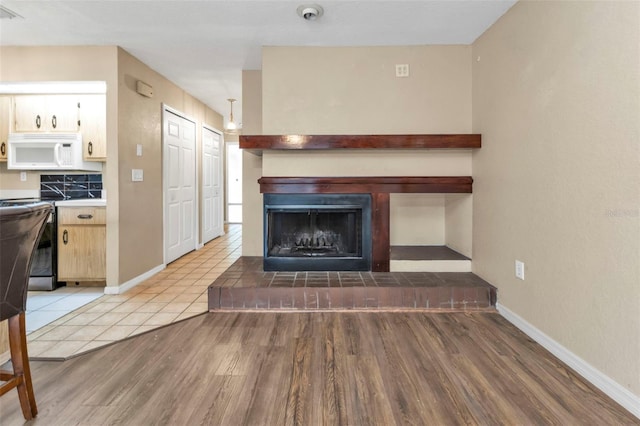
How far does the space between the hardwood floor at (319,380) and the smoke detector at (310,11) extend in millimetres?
2311

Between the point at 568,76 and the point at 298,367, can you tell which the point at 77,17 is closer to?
the point at 298,367

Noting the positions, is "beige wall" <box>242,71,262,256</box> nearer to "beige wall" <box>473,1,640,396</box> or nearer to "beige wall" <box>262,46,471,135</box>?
"beige wall" <box>262,46,471,135</box>

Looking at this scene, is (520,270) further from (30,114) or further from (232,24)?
(30,114)

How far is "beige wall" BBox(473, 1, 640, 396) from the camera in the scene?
153 cm

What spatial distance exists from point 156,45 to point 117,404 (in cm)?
300

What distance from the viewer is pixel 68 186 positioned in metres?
3.73

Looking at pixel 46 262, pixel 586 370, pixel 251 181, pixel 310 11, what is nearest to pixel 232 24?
pixel 310 11

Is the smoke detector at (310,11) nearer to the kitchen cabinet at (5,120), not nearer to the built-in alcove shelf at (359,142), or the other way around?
the built-in alcove shelf at (359,142)

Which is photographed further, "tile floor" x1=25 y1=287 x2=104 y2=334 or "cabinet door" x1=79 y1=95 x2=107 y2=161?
"cabinet door" x1=79 y1=95 x2=107 y2=161

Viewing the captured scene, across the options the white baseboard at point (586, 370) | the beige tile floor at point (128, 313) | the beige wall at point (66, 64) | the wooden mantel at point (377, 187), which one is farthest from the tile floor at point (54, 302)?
the white baseboard at point (586, 370)

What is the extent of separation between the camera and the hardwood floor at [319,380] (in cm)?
145

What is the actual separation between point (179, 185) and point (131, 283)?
5.48 feet

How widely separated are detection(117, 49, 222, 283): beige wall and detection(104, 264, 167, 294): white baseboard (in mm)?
43

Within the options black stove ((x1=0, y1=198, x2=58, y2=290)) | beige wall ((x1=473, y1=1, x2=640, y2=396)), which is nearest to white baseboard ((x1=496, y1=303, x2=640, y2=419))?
beige wall ((x1=473, y1=1, x2=640, y2=396))
